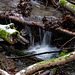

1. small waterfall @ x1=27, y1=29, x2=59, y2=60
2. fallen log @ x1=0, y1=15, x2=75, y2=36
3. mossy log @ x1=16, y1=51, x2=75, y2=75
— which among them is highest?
mossy log @ x1=16, y1=51, x2=75, y2=75

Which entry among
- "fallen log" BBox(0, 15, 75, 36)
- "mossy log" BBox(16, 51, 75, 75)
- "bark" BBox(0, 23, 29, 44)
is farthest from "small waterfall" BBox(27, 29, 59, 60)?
"mossy log" BBox(16, 51, 75, 75)

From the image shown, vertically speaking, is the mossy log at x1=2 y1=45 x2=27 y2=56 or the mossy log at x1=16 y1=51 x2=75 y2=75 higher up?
the mossy log at x1=16 y1=51 x2=75 y2=75

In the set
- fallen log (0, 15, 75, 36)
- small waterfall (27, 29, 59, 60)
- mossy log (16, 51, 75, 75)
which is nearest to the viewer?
mossy log (16, 51, 75, 75)

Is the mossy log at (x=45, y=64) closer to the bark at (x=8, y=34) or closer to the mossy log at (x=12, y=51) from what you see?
the bark at (x=8, y=34)

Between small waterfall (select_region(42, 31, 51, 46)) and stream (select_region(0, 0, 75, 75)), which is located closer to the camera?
stream (select_region(0, 0, 75, 75))

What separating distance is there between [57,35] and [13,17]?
2.34m

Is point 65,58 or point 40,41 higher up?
point 65,58

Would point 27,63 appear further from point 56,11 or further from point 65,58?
point 56,11

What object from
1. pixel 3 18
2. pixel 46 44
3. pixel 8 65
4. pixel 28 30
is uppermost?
pixel 3 18

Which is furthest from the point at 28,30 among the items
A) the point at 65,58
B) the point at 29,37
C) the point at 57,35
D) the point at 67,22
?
the point at 65,58

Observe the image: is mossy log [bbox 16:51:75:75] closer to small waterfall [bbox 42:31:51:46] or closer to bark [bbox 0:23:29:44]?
bark [bbox 0:23:29:44]

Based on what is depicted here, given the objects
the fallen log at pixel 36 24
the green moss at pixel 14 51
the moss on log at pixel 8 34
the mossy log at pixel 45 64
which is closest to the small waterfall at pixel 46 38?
the fallen log at pixel 36 24

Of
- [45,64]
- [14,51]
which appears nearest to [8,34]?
[14,51]

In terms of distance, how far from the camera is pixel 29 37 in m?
5.71
